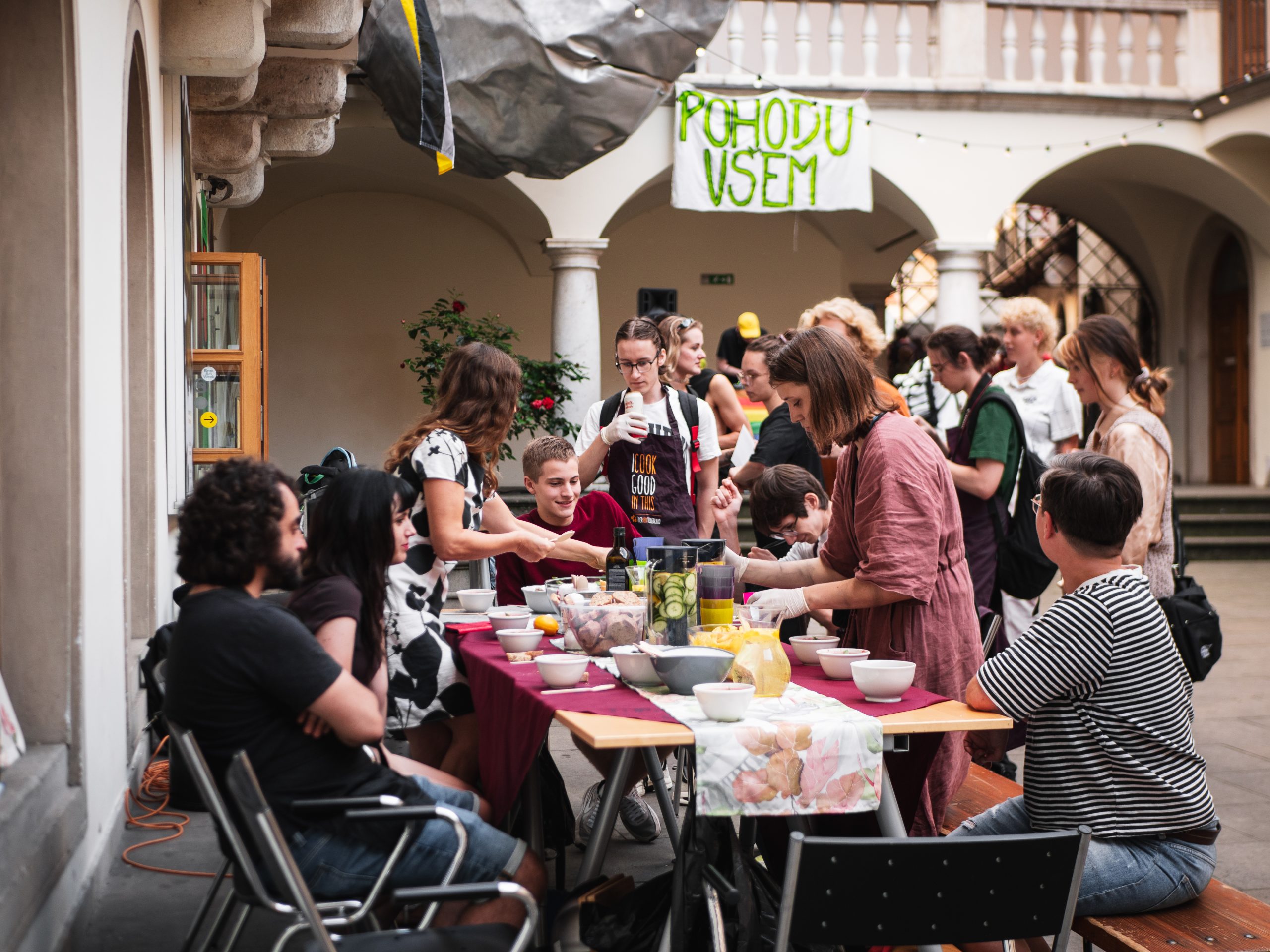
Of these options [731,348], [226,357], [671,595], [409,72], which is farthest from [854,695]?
[409,72]

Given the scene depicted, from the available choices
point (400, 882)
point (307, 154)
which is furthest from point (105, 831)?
point (307, 154)

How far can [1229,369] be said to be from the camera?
16.5m

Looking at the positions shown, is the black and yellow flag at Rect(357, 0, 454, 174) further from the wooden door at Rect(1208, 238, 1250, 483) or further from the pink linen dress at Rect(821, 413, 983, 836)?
the wooden door at Rect(1208, 238, 1250, 483)

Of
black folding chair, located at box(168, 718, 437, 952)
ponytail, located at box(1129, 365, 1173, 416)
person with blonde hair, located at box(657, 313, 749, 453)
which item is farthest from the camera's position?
person with blonde hair, located at box(657, 313, 749, 453)

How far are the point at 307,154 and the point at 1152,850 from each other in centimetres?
698

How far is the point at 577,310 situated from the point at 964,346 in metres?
7.30

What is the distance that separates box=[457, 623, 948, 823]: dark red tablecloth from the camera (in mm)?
2627

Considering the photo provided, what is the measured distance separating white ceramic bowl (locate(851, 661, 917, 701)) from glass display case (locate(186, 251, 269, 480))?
14.6 feet

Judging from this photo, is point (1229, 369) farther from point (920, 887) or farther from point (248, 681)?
point (248, 681)

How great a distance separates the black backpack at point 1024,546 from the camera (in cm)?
514

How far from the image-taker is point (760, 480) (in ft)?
14.4

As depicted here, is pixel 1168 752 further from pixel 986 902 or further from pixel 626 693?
pixel 626 693

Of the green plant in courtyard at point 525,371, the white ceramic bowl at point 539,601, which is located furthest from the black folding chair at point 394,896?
the green plant in courtyard at point 525,371

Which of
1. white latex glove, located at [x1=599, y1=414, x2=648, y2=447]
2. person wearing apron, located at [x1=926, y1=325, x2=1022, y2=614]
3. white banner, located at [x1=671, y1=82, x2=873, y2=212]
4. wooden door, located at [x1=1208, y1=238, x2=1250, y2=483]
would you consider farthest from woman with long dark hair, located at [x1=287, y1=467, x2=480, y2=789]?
wooden door, located at [x1=1208, y1=238, x2=1250, y2=483]
